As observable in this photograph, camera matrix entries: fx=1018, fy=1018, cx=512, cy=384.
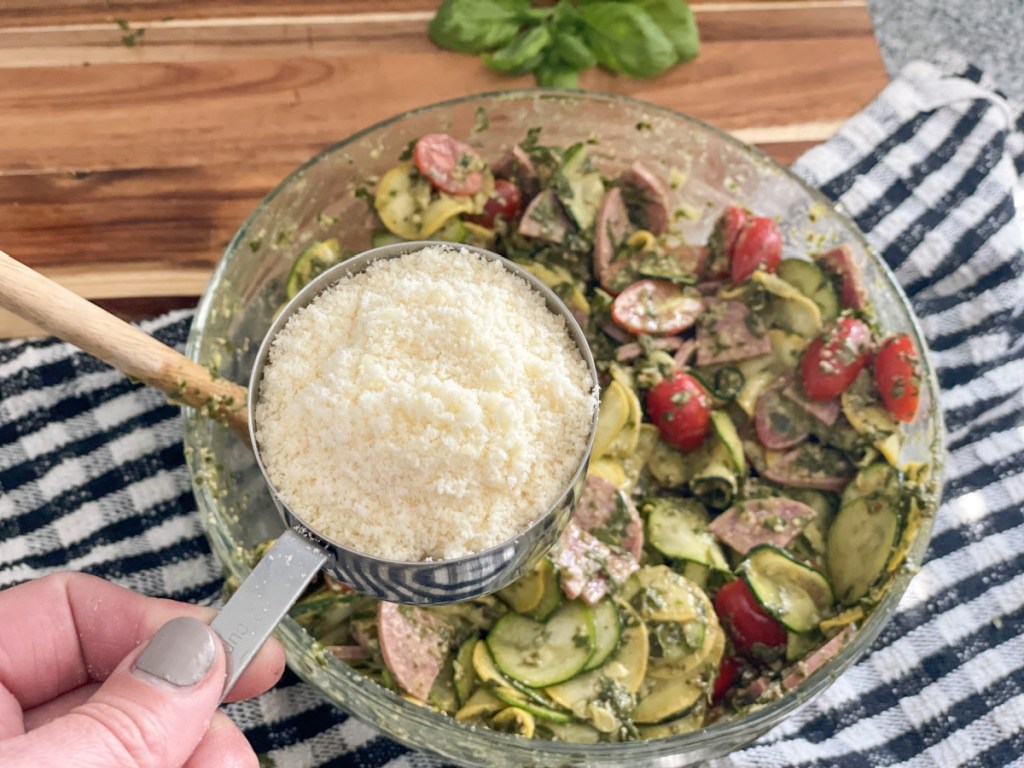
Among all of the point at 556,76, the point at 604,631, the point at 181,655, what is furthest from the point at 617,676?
the point at 556,76

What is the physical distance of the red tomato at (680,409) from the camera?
1.91m

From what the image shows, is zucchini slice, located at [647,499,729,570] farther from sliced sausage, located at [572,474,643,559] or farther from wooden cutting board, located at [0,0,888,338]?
wooden cutting board, located at [0,0,888,338]

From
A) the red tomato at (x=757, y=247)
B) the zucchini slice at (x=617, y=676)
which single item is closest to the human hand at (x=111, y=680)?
the zucchini slice at (x=617, y=676)

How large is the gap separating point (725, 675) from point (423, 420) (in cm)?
84

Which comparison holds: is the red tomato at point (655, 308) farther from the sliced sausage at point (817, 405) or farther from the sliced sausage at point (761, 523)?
the sliced sausage at point (761, 523)

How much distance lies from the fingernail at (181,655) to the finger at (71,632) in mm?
258

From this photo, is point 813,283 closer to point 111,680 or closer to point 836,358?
point 836,358

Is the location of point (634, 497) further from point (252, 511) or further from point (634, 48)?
point (634, 48)

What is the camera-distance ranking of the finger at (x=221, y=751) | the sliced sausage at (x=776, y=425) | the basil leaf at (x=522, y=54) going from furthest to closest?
the basil leaf at (x=522, y=54) < the sliced sausage at (x=776, y=425) < the finger at (x=221, y=751)

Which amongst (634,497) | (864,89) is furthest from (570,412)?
(864,89)

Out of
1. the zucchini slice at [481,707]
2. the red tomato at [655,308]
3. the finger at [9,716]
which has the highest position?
the red tomato at [655,308]

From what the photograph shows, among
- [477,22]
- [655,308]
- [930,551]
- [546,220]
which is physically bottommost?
[930,551]

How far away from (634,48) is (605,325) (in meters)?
0.78

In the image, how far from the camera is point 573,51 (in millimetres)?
2400
